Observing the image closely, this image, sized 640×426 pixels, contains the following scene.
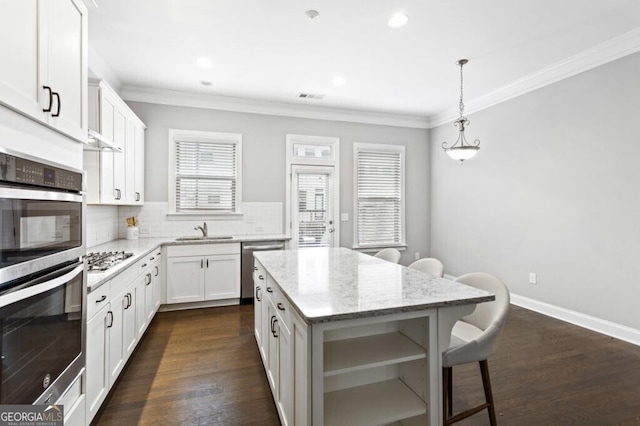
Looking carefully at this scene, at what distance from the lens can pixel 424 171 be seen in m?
6.02

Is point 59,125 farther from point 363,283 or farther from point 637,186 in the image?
point 637,186

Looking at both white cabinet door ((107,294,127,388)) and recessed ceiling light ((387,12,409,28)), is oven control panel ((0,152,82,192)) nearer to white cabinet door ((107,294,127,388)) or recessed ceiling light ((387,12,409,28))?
white cabinet door ((107,294,127,388))

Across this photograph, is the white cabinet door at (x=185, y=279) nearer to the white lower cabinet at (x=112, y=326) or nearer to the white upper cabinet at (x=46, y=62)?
the white lower cabinet at (x=112, y=326)

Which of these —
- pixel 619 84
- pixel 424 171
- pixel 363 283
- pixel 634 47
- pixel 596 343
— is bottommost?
pixel 596 343

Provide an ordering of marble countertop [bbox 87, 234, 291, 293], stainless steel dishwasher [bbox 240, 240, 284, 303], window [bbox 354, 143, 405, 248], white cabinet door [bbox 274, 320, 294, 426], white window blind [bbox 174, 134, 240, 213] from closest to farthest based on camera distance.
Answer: white cabinet door [bbox 274, 320, 294, 426] → marble countertop [bbox 87, 234, 291, 293] → stainless steel dishwasher [bbox 240, 240, 284, 303] → white window blind [bbox 174, 134, 240, 213] → window [bbox 354, 143, 405, 248]

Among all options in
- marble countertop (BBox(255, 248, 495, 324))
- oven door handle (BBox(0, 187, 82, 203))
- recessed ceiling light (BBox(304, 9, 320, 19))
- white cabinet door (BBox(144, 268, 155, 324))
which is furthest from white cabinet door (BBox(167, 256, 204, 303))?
recessed ceiling light (BBox(304, 9, 320, 19))

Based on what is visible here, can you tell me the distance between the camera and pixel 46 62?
1289 millimetres

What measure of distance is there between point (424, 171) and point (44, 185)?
578cm

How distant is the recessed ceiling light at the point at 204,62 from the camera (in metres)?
3.57

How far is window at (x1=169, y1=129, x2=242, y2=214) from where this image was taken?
465 centimetres

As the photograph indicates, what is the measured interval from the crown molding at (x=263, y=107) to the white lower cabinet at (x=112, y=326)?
260 centimetres

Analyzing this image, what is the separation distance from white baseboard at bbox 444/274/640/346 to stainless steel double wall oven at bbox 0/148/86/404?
4.55 m

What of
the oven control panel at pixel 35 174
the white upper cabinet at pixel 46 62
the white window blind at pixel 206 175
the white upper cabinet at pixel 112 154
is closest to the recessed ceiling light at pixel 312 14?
the white upper cabinet at pixel 46 62

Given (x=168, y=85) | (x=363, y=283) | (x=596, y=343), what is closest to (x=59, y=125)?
(x=363, y=283)
